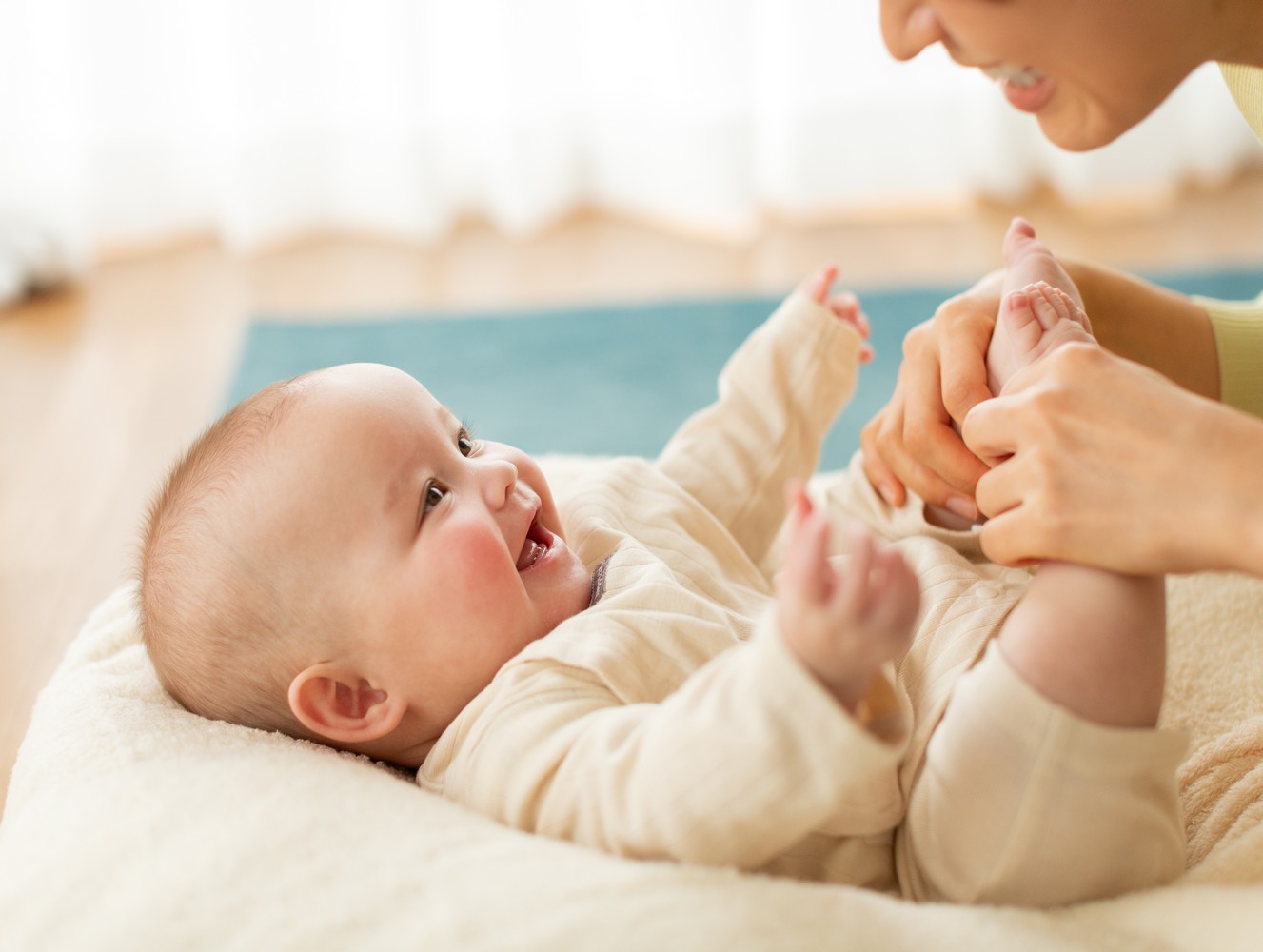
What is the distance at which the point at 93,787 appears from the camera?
917mm

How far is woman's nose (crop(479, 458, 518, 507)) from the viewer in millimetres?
1023

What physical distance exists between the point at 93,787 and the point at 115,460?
50.1 inches

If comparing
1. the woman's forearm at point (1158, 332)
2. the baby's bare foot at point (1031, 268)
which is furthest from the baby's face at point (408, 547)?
the woman's forearm at point (1158, 332)

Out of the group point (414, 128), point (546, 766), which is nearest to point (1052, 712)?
point (546, 766)

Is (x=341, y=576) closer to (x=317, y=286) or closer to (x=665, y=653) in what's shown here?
(x=665, y=653)

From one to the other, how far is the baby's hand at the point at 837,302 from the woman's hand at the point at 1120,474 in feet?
1.58

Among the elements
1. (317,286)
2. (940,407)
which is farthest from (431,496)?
(317,286)

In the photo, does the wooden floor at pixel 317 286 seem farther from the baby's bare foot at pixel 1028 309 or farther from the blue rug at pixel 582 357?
the baby's bare foot at pixel 1028 309

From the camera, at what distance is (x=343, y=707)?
1012 millimetres

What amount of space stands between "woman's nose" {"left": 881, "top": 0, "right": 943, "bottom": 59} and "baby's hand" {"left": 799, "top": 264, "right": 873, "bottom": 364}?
14.0 inches

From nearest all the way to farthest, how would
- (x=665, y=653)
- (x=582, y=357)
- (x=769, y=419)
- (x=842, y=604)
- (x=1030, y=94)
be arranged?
(x=842, y=604) → (x=665, y=653) → (x=1030, y=94) → (x=769, y=419) → (x=582, y=357)

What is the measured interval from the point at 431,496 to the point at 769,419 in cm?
44

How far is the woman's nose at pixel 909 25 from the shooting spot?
1.00 metres

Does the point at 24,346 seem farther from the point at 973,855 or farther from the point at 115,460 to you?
the point at 973,855
